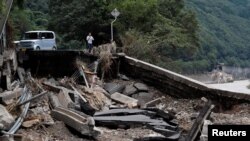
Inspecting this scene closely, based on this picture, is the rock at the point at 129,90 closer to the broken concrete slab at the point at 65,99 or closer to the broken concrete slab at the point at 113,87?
the broken concrete slab at the point at 113,87

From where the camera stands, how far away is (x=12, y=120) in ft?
36.2

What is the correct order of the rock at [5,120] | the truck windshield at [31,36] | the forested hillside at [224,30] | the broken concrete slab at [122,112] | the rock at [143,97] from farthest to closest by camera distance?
the forested hillside at [224,30]
the truck windshield at [31,36]
the rock at [143,97]
the broken concrete slab at [122,112]
the rock at [5,120]

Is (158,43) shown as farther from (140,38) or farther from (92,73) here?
(92,73)

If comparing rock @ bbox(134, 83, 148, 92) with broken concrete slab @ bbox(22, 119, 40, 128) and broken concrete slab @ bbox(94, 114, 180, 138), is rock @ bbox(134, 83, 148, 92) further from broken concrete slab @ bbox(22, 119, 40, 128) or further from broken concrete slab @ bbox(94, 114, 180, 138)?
broken concrete slab @ bbox(22, 119, 40, 128)

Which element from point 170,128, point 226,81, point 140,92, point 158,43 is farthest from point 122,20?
point 170,128

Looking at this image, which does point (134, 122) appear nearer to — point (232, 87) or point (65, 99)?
point (65, 99)

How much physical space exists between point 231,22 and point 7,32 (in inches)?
2727

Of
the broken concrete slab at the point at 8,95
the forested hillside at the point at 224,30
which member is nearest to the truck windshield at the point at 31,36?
the broken concrete slab at the point at 8,95

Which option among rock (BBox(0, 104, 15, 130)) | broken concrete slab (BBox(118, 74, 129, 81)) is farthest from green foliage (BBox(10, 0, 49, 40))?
rock (BBox(0, 104, 15, 130))

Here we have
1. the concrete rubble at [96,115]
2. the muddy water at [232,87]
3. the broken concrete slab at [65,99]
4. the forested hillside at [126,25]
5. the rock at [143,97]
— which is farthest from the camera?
the forested hillside at [126,25]

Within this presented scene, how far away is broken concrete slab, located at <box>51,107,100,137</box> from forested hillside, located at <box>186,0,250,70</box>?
5205 cm

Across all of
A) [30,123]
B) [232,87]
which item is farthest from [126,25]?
[30,123]

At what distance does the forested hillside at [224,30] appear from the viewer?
7116 cm

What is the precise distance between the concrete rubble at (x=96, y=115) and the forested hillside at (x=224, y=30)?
4608cm
